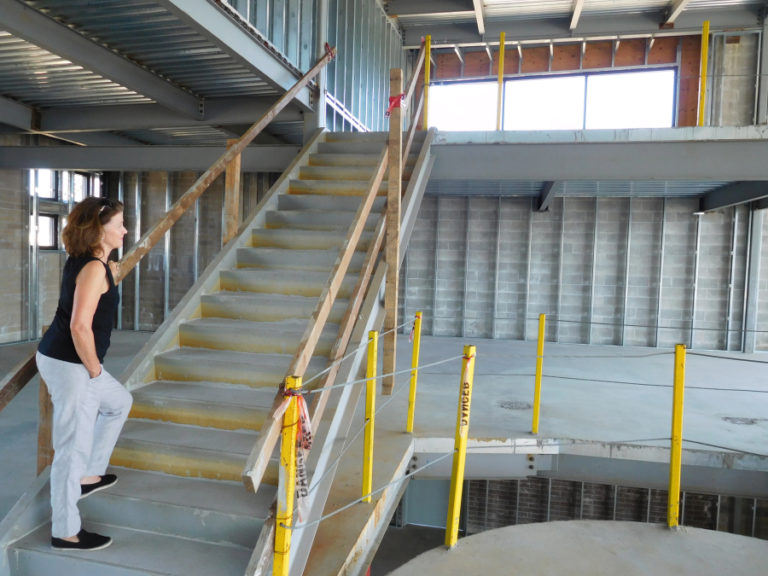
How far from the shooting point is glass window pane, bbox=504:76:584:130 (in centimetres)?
1348

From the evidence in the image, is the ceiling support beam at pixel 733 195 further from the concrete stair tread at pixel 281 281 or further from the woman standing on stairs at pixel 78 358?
the woman standing on stairs at pixel 78 358

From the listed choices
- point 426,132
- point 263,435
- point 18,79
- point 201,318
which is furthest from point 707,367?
point 18,79

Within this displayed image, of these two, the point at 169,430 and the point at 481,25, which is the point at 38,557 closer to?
the point at 169,430

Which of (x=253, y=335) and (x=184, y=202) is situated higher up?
(x=184, y=202)

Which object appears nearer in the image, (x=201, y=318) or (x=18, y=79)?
(x=201, y=318)

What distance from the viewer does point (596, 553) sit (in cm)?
367

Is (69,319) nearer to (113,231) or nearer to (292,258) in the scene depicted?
(113,231)

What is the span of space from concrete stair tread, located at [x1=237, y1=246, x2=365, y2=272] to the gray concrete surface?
2758 millimetres

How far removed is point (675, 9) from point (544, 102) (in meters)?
3.31

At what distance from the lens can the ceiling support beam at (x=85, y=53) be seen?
551cm

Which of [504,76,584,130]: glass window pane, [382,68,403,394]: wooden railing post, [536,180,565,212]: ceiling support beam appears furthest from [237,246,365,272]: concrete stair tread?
[504,76,584,130]: glass window pane

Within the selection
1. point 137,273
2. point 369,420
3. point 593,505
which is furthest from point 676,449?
point 137,273

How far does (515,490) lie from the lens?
12062 millimetres

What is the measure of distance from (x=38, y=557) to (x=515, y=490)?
34.8ft
